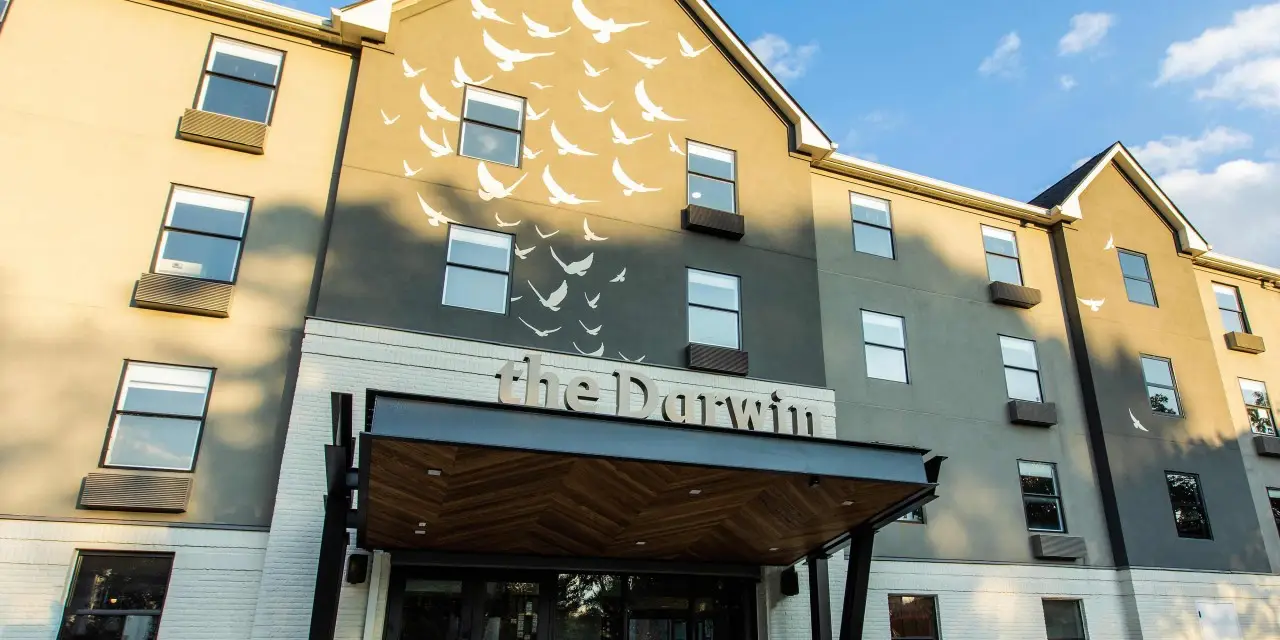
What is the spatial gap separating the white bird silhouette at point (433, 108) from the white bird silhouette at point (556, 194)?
1787 millimetres

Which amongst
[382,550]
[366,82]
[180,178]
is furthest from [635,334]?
[180,178]

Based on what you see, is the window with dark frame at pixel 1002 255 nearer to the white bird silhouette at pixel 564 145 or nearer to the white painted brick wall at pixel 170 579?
the white bird silhouette at pixel 564 145

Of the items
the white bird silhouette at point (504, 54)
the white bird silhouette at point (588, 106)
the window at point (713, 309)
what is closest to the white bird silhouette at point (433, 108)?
the white bird silhouette at point (504, 54)

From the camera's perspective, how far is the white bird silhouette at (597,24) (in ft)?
52.1

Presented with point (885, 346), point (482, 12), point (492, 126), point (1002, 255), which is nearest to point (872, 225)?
point (885, 346)

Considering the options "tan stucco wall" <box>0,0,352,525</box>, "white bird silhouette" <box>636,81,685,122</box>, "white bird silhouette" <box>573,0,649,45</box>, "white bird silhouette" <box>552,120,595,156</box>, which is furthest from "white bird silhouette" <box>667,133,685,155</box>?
"tan stucco wall" <box>0,0,352,525</box>

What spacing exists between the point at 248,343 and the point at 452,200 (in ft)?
12.5

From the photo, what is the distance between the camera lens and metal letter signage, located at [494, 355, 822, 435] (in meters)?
9.80

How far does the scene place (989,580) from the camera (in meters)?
15.5

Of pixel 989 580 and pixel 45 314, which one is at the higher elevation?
pixel 45 314

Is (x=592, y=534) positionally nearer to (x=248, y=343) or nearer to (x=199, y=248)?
(x=248, y=343)

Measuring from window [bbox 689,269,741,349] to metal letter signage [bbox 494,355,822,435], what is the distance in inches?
109

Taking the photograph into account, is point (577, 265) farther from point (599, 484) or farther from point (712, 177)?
point (599, 484)

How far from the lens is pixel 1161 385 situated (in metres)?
19.0
